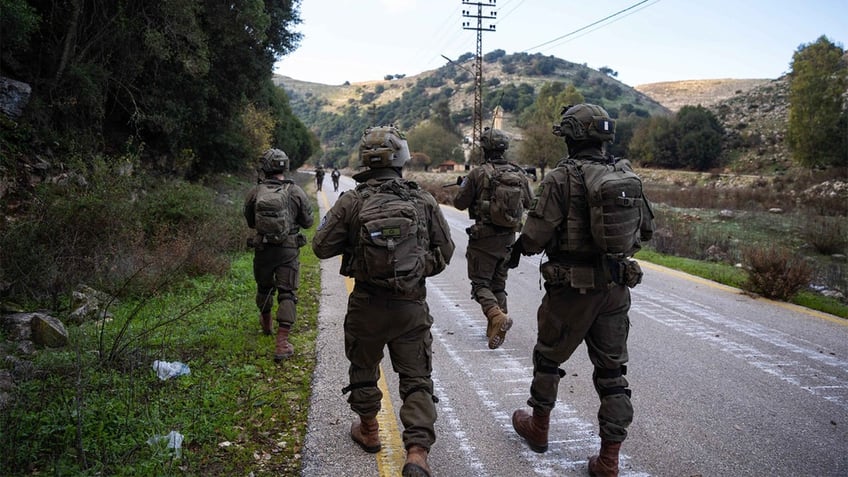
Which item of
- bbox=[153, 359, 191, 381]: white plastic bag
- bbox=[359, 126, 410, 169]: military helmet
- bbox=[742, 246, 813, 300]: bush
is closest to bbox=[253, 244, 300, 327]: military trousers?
bbox=[153, 359, 191, 381]: white plastic bag

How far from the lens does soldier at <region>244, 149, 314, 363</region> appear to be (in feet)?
18.5

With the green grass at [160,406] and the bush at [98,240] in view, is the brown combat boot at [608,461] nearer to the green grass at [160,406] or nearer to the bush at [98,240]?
the green grass at [160,406]

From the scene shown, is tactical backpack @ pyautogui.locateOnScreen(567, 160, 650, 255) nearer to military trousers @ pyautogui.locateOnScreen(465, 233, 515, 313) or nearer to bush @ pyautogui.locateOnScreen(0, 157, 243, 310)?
military trousers @ pyautogui.locateOnScreen(465, 233, 515, 313)

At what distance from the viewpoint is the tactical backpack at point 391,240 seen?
3375 mm

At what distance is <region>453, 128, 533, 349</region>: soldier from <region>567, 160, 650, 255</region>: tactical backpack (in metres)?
2.79

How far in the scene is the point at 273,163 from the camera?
5879 millimetres

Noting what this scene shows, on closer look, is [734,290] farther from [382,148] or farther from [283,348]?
[382,148]

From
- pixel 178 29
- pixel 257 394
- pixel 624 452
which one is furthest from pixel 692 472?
pixel 178 29

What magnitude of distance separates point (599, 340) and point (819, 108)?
46.6 meters

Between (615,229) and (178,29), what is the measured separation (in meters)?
12.1

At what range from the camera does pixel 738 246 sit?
15.1m

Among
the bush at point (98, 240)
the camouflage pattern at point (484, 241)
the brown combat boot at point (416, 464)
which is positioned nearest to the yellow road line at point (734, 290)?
the camouflage pattern at point (484, 241)

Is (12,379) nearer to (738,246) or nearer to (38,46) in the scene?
(38,46)

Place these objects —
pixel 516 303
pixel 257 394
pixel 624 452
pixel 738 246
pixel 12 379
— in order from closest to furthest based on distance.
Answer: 1. pixel 624 452
2. pixel 12 379
3. pixel 257 394
4. pixel 516 303
5. pixel 738 246
